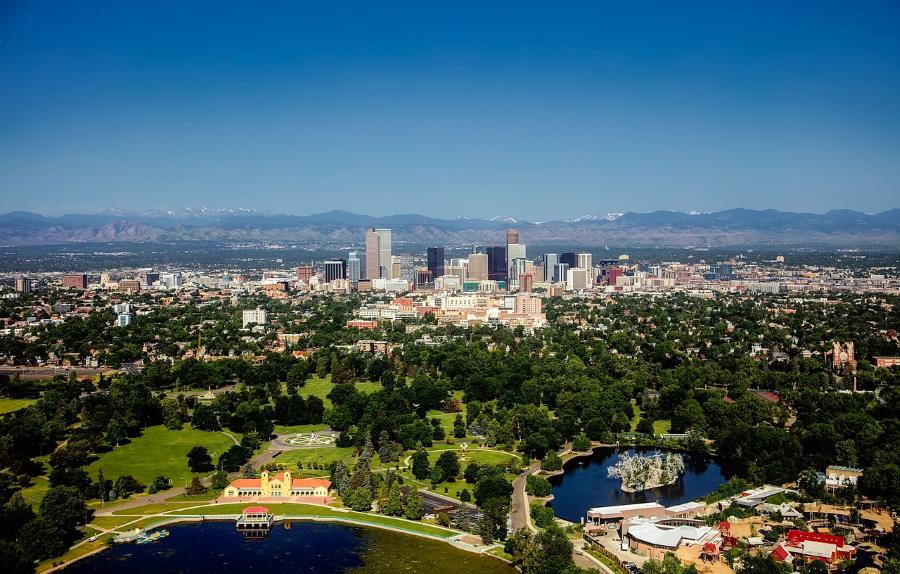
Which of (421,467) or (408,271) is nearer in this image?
(421,467)

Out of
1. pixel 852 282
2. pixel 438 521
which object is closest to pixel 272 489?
pixel 438 521

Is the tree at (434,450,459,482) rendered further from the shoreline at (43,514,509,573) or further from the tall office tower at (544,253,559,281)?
the tall office tower at (544,253,559,281)

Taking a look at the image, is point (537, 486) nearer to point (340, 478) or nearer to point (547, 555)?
point (340, 478)

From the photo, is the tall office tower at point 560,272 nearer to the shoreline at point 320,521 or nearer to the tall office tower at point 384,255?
the tall office tower at point 384,255

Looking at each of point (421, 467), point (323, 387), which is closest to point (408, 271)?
point (323, 387)

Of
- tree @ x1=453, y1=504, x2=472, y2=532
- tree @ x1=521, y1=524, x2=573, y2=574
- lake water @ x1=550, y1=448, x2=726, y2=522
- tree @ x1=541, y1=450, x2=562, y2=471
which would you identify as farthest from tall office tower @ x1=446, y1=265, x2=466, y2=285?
tree @ x1=521, y1=524, x2=573, y2=574

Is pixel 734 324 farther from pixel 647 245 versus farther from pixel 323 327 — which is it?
pixel 647 245
